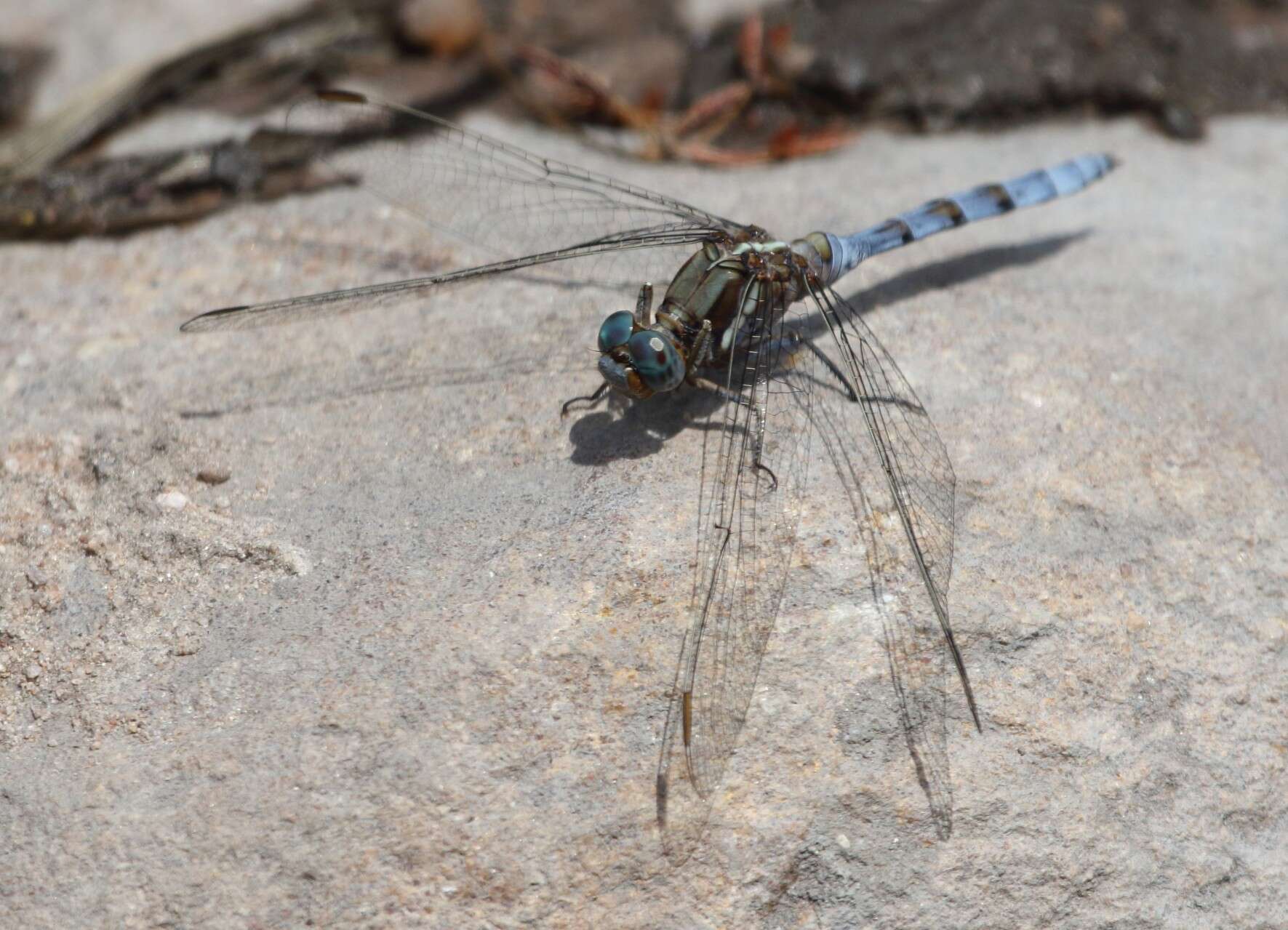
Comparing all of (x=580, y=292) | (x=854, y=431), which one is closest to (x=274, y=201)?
(x=580, y=292)

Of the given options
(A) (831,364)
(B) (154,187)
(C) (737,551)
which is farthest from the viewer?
(B) (154,187)

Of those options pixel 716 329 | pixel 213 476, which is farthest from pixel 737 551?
pixel 213 476

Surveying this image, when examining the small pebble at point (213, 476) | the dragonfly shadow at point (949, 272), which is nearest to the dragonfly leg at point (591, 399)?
Answer: the dragonfly shadow at point (949, 272)

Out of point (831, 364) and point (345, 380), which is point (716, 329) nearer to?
point (831, 364)

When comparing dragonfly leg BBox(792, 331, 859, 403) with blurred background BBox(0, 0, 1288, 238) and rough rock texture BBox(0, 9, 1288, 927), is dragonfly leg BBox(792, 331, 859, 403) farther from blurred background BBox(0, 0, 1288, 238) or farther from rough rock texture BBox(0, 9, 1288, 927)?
blurred background BBox(0, 0, 1288, 238)

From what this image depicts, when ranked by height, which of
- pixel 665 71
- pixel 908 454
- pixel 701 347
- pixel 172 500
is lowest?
pixel 172 500

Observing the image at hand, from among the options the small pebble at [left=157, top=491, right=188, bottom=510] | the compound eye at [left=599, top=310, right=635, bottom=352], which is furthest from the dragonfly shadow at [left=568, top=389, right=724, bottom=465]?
the small pebble at [left=157, top=491, right=188, bottom=510]

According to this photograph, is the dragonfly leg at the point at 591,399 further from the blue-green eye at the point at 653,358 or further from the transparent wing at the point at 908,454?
the transparent wing at the point at 908,454
